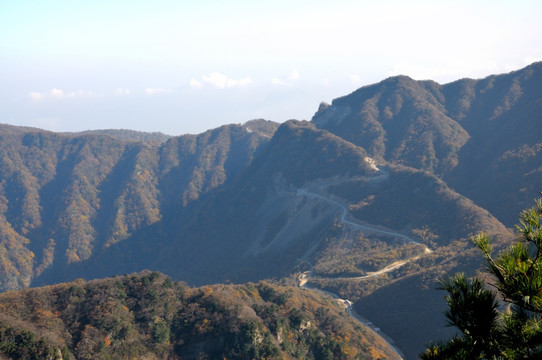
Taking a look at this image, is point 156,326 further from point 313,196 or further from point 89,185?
point 89,185

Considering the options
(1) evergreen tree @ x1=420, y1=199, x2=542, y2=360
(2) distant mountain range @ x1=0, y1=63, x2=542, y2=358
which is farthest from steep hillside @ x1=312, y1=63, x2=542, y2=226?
(1) evergreen tree @ x1=420, y1=199, x2=542, y2=360

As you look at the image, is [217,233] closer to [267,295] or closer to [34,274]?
[34,274]

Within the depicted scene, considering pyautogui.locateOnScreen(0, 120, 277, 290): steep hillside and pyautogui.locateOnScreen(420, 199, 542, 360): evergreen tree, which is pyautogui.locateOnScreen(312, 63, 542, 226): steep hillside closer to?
pyautogui.locateOnScreen(0, 120, 277, 290): steep hillside

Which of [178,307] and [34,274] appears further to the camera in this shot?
[34,274]

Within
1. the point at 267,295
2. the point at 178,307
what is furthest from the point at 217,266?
the point at 178,307

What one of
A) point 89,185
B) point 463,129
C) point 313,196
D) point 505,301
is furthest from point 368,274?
point 89,185
